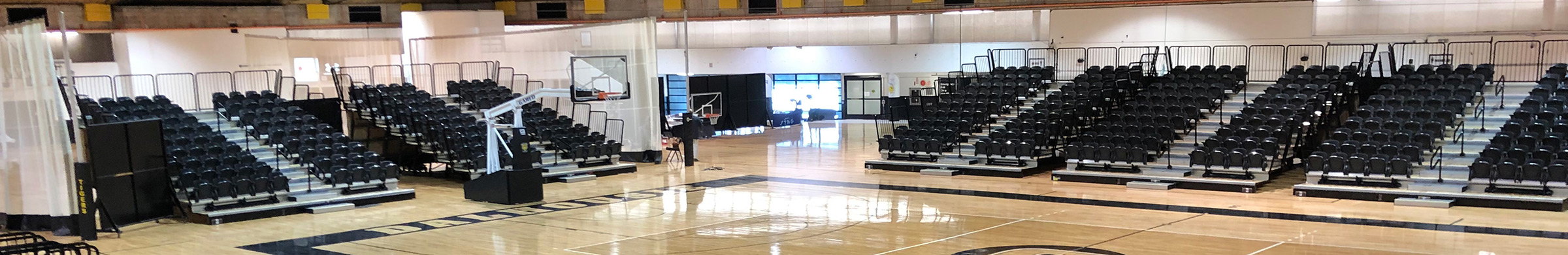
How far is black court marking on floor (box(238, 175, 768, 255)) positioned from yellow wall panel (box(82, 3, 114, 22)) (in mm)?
12656

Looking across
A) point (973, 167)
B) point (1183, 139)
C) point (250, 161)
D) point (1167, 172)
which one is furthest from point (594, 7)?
point (1167, 172)

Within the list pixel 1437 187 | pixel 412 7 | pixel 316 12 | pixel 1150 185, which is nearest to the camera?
pixel 1437 187

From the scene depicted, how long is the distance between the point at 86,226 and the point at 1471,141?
15551mm

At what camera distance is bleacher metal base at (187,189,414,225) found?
1292 cm

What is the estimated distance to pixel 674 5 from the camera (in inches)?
1003

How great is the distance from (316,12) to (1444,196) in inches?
810

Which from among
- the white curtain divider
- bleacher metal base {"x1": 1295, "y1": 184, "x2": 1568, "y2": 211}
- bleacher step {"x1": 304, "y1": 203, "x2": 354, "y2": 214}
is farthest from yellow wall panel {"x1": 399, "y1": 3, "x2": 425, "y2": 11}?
bleacher metal base {"x1": 1295, "y1": 184, "x2": 1568, "y2": 211}

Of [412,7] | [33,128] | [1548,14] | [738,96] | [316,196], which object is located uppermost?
[412,7]

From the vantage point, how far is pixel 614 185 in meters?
16.2

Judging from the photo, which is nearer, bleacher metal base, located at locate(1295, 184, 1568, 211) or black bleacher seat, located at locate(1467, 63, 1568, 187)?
bleacher metal base, located at locate(1295, 184, 1568, 211)

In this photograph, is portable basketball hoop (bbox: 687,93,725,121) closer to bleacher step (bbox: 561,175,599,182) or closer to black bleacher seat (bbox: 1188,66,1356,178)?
bleacher step (bbox: 561,175,599,182)

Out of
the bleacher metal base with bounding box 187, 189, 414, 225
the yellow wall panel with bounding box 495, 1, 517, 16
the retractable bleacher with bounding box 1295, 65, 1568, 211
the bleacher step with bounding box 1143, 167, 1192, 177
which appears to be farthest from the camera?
the yellow wall panel with bounding box 495, 1, 517, 16

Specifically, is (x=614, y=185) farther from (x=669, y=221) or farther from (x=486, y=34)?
(x=486, y=34)

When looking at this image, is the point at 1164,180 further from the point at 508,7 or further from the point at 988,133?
the point at 508,7
